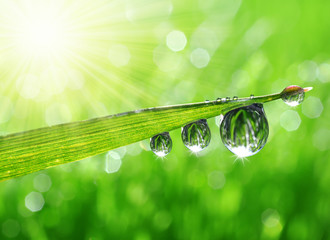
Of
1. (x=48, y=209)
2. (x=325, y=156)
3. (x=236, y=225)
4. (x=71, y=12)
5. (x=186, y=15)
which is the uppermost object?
(x=71, y=12)

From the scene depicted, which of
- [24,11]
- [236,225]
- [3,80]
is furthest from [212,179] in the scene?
[24,11]

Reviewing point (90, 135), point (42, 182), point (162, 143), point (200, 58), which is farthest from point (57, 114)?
point (90, 135)

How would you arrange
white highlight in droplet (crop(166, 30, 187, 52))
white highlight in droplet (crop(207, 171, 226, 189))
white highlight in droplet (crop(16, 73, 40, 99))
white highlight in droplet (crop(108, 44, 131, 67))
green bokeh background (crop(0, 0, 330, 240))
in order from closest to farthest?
green bokeh background (crop(0, 0, 330, 240)) < white highlight in droplet (crop(207, 171, 226, 189)) < white highlight in droplet (crop(166, 30, 187, 52)) < white highlight in droplet (crop(16, 73, 40, 99)) < white highlight in droplet (crop(108, 44, 131, 67))

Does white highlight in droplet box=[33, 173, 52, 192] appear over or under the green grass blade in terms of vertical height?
over

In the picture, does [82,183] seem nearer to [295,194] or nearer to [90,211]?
[90,211]

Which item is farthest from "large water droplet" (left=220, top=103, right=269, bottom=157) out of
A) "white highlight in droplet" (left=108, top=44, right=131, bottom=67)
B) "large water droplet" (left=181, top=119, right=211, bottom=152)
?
"white highlight in droplet" (left=108, top=44, right=131, bottom=67)

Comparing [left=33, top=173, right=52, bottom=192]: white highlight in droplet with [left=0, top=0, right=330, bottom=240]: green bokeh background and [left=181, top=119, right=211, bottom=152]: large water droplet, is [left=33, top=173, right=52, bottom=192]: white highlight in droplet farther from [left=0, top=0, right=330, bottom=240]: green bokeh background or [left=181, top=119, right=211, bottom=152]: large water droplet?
[left=181, top=119, right=211, bottom=152]: large water droplet

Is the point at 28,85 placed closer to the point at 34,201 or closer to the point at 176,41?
the point at 176,41
